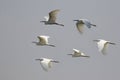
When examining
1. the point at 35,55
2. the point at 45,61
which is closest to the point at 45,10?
the point at 35,55

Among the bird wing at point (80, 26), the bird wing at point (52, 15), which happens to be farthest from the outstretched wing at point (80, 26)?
the bird wing at point (52, 15)

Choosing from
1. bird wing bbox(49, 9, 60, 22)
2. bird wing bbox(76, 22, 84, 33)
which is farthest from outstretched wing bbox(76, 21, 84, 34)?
bird wing bbox(49, 9, 60, 22)

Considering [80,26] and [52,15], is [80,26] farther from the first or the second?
[52,15]

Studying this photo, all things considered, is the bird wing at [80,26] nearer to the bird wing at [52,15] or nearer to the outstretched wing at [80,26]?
the outstretched wing at [80,26]

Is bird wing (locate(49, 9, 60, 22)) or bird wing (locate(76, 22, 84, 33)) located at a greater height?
bird wing (locate(49, 9, 60, 22))

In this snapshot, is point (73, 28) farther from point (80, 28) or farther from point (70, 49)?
point (80, 28)

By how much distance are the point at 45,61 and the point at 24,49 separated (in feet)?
2.94

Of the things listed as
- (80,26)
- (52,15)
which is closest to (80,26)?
(80,26)

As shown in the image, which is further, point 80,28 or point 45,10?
point 45,10

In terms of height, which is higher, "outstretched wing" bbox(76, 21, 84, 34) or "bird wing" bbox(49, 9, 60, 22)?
"bird wing" bbox(49, 9, 60, 22)

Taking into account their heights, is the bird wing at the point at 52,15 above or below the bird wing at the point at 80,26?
above

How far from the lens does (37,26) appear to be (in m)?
3.00

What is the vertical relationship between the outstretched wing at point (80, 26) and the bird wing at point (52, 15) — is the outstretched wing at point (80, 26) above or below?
below

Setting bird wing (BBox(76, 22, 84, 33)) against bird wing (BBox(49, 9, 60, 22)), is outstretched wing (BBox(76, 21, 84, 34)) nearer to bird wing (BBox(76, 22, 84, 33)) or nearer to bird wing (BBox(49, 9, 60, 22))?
bird wing (BBox(76, 22, 84, 33))
